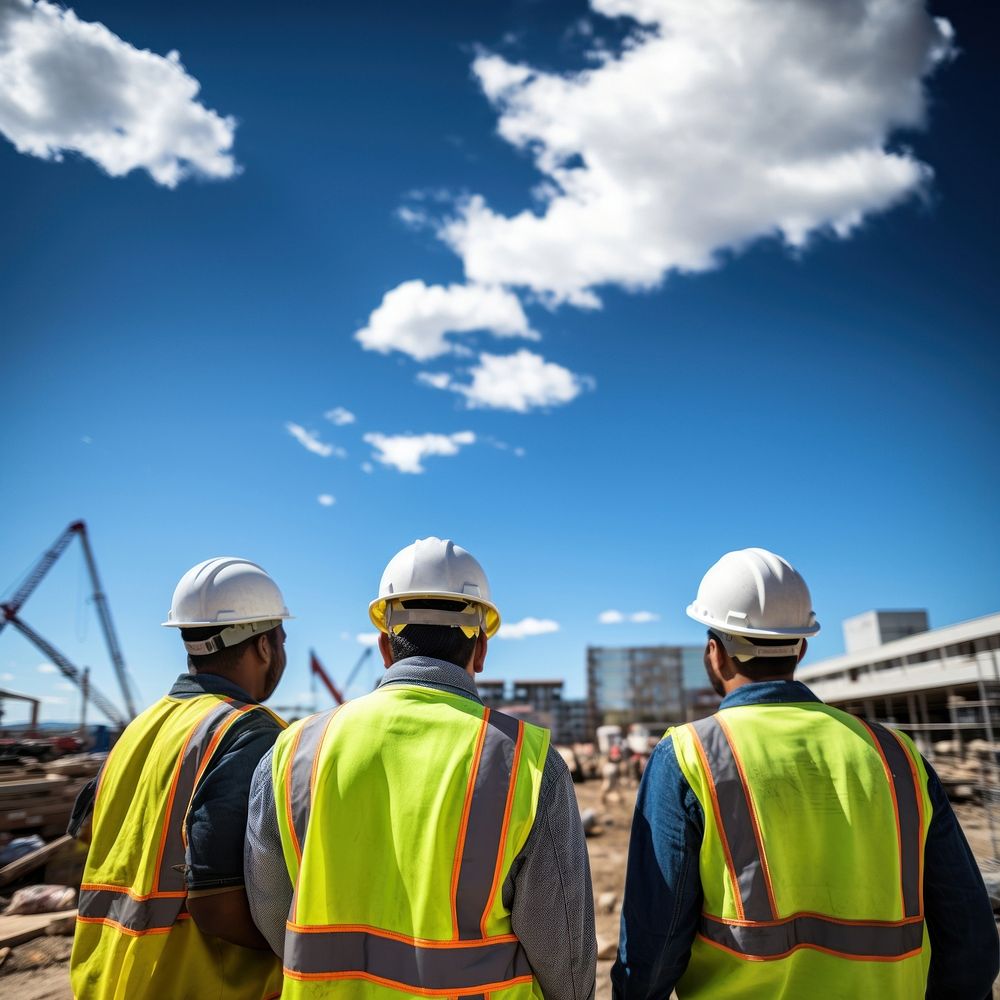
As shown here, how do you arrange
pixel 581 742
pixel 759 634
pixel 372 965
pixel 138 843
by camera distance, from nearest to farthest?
pixel 372 965 → pixel 138 843 → pixel 759 634 → pixel 581 742

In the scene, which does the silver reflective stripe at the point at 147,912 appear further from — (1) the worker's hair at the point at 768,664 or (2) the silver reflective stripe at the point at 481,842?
(1) the worker's hair at the point at 768,664

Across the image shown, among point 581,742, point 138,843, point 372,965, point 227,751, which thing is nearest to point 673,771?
point 372,965

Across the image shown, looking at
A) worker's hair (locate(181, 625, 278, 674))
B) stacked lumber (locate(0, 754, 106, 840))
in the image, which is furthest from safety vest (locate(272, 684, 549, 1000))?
stacked lumber (locate(0, 754, 106, 840))

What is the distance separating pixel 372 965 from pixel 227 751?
2.79 feet

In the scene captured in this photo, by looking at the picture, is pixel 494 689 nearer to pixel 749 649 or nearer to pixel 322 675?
pixel 322 675

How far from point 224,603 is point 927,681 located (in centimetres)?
2257

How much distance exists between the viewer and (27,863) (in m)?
8.30

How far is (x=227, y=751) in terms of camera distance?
91.6 inches

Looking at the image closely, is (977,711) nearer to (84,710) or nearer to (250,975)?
(250,975)

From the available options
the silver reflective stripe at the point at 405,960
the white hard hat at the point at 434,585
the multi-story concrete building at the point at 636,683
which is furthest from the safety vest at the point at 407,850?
the multi-story concrete building at the point at 636,683

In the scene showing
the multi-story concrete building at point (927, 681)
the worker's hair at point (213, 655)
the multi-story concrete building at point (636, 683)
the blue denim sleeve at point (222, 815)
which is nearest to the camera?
the blue denim sleeve at point (222, 815)

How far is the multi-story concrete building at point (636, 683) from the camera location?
32.1 meters

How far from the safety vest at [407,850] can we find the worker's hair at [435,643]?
1.01 ft

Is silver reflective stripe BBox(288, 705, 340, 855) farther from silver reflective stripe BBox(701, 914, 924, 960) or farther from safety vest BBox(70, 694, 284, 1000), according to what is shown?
silver reflective stripe BBox(701, 914, 924, 960)
